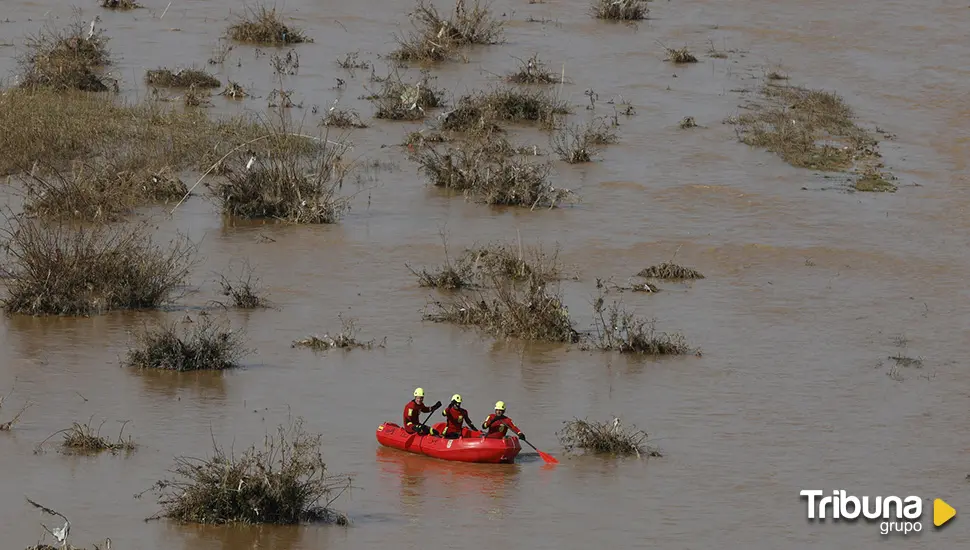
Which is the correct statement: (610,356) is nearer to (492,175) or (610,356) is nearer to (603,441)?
(603,441)

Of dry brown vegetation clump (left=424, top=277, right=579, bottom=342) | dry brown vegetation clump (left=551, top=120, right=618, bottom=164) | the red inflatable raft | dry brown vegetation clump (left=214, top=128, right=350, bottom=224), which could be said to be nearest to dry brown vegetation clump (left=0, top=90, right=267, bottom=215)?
dry brown vegetation clump (left=214, top=128, right=350, bottom=224)

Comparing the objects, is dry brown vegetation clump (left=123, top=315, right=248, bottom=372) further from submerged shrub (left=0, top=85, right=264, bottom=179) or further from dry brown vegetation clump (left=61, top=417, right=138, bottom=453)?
submerged shrub (left=0, top=85, right=264, bottom=179)

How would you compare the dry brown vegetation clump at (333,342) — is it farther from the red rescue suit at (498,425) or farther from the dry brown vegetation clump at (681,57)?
the dry brown vegetation clump at (681,57)

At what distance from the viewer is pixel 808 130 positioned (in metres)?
23.7

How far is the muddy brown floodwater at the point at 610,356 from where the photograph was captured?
11.7 meters

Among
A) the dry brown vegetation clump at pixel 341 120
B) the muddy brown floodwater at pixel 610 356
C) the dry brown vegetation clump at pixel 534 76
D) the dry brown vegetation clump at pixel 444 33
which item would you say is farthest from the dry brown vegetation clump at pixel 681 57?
the dry brown vegetation clump at pixel 341 120

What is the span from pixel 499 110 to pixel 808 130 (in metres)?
4.36

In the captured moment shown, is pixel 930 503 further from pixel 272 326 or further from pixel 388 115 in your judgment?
pixel 388 115

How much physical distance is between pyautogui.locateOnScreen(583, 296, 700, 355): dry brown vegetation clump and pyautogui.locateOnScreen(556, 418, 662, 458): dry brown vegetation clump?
2413 mm

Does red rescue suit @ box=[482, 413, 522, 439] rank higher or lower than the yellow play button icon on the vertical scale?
higher

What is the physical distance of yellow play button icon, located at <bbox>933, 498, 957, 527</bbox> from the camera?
39.4 feet

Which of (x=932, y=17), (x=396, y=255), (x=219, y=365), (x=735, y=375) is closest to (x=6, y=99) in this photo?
(x=396, y=255)

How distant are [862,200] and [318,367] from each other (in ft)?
29.7

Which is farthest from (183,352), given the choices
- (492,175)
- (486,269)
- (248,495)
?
(492,175)
